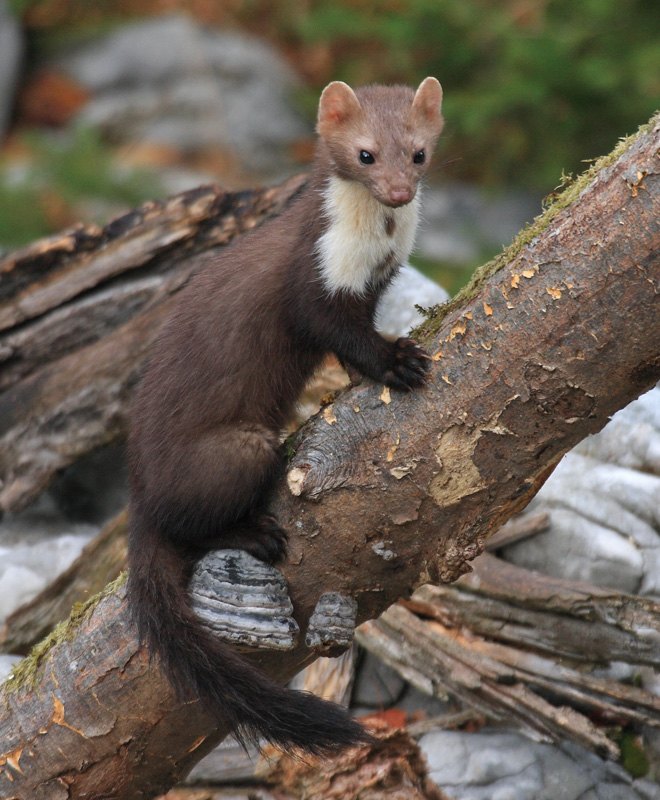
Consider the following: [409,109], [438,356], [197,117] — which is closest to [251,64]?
[197,117]

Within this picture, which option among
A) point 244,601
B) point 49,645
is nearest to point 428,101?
point 244,601

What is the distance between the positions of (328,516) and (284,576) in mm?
225

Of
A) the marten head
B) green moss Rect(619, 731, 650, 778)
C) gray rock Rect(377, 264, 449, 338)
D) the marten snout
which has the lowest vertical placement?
green moss Rect(619, 731, 650, 778)

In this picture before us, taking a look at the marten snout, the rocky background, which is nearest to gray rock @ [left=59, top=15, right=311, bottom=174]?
the rocky background

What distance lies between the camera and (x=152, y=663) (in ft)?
8.58

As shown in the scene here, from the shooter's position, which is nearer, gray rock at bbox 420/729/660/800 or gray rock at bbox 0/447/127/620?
gray rock at bbox 420/729/660/800

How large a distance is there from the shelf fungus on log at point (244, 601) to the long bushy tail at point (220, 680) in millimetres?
41

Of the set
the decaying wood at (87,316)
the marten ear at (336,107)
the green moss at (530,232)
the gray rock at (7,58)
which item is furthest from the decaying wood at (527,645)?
the gray rock at (7,58)

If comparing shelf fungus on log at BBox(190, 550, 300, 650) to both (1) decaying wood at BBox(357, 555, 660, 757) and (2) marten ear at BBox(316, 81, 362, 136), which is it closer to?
(1) decaying wood at BBox(357, 555, 660, 757)

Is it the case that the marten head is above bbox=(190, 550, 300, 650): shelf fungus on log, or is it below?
above

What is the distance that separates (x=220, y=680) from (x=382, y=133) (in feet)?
5.57

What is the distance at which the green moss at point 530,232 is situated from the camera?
237 cm

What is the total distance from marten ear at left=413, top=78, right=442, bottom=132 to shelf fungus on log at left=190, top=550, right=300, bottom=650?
4.98ft

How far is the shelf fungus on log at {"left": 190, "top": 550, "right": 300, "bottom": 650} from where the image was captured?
2.48 m
